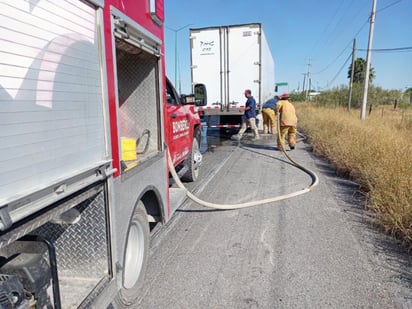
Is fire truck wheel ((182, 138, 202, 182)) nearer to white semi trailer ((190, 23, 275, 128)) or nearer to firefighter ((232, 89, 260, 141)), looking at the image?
white semi trailer ((190, 23, 275, 128))

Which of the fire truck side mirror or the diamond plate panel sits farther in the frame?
the fire truck side mirror

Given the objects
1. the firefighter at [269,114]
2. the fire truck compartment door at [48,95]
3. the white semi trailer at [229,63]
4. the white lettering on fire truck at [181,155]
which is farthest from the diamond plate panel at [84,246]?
the firefighter at [269,114]

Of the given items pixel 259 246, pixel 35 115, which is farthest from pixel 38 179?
pixel 259 246

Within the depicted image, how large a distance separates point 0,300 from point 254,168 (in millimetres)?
6974

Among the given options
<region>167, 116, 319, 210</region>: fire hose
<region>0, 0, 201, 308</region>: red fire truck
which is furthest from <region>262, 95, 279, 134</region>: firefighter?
<region>0, 0, 201, 308</region>: red fire truck

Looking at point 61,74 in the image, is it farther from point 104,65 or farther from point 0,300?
point 0,300

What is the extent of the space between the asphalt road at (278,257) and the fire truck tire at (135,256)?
0.51 ft

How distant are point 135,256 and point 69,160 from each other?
4.90 feet

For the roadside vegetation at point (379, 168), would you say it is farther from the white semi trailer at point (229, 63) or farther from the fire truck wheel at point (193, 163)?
the white semi trailer at point (229, 63)

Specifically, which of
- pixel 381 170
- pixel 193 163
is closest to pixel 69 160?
pixel 193 163

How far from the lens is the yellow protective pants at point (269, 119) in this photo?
13.8m

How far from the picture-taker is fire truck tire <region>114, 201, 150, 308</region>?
2689mm

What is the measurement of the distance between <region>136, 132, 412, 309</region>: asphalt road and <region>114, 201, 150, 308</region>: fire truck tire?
157 mm

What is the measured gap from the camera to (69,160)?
5.69ft
